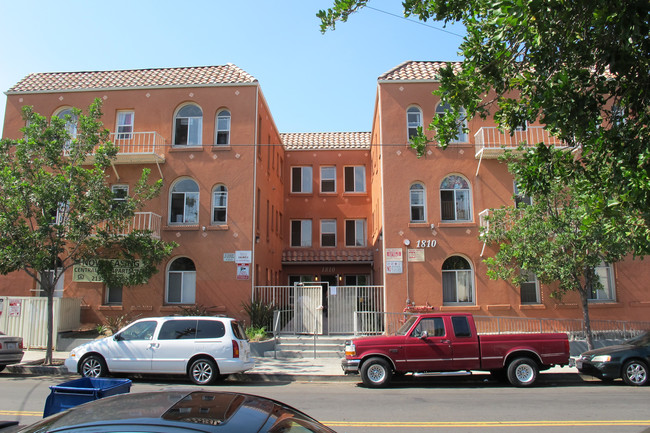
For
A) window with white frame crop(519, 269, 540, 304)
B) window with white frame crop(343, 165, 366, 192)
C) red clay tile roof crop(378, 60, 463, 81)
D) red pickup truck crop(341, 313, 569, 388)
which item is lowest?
red pickup truck crop(341, 313, 569, 388)

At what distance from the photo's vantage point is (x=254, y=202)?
61.7ft

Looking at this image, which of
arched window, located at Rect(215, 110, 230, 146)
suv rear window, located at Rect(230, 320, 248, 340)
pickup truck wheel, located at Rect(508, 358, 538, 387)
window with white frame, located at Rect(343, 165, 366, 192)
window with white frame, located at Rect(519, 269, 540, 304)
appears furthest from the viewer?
window with white frame, located at Rect(343, 165, 366, 192)

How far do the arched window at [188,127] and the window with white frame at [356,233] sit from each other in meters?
11.2

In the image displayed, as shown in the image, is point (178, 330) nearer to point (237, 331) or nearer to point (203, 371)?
point (203, 371)

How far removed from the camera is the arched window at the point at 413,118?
1905cm

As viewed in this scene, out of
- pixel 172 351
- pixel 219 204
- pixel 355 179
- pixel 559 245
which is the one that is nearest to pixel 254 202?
pixel 219 204

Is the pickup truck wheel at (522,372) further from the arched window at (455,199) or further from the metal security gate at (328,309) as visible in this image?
the arched window at (455,199)

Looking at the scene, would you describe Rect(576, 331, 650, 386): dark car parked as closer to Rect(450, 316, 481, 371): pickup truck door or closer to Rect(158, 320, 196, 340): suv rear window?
Rect(450, 316, 481, 371): pickup truck door

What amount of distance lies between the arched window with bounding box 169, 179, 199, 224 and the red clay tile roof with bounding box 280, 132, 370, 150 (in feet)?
32.9

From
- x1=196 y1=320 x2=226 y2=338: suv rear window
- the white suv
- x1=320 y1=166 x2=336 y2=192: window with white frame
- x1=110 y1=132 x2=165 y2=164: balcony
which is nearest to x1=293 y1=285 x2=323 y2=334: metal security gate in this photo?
Result: the white suv

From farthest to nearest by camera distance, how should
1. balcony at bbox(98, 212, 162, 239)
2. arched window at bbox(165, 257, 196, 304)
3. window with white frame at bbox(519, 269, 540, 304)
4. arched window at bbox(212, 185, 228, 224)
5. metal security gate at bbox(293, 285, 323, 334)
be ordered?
arched window at bbox(212, 185, 228, 224) → arched window at bbox(165, 257, 196, 304) → balcony at bbox(98, 212, 162, 239) → window with white frame at bbox(519, 269, 540, 304) → metal security gate at bbox(293, 285, 323, 334)

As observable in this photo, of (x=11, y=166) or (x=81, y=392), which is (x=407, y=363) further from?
(x=11, y=166)

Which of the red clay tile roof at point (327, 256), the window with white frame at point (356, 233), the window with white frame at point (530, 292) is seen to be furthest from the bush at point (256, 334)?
the window with white frame at point (356, 233)

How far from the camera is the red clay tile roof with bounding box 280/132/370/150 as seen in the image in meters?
28.3
